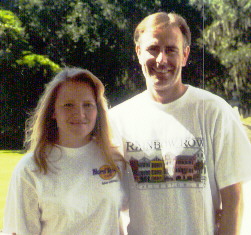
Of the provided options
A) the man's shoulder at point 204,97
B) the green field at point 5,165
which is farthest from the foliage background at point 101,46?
the man's shoulder at point 204,97

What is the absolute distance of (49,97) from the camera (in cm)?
138

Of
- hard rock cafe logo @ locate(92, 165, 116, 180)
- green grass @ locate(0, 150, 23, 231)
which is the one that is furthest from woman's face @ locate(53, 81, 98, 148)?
green grass @ locate(0, 150, 23, 231)

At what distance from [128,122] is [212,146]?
1.12ft

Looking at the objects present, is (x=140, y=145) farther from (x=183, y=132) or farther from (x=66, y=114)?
(x=66, y=114)

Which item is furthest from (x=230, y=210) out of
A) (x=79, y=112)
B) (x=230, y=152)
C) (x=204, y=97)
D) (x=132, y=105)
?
(x=79, y=112)

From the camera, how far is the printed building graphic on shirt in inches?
54.7

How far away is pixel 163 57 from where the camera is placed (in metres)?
1.43

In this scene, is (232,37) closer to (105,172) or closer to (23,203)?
(105,172)

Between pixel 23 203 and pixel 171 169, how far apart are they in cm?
55

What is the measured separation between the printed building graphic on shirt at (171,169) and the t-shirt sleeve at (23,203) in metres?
0.39

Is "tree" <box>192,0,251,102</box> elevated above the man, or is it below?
above

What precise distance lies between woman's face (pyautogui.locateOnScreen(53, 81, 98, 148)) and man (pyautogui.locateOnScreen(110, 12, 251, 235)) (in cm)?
19

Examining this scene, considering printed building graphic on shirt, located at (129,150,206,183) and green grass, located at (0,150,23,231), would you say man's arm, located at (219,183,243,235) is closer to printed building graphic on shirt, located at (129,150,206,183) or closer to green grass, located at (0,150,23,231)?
printed building graphic on shirt, located at (129,150,206,183)

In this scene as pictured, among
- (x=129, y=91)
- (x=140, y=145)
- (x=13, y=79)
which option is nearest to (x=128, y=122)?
(x=140, y=145)
